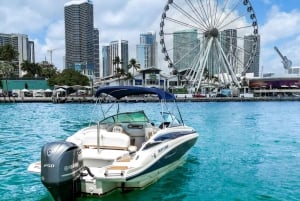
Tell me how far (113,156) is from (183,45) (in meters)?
67.7

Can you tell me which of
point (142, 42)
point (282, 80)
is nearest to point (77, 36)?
point (142, 42)

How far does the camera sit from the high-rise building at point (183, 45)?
73094mm

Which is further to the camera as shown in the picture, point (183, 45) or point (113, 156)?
point (183, 45)

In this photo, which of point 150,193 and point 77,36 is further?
point 77,36

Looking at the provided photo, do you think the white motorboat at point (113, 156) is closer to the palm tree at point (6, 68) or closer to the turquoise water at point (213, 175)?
the turquoise water at point (213, 175)

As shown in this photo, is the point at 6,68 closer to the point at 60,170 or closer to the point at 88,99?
→ the point at 88,99

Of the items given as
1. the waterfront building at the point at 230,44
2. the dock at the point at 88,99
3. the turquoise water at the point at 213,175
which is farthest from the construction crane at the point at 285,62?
the turquoise water at the point at 213,175

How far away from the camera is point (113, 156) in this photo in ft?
28.2

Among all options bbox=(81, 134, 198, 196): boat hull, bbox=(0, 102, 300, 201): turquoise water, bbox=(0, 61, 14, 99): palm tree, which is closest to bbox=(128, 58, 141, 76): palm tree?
bbox=(0, 61, 14, 99): palm tree

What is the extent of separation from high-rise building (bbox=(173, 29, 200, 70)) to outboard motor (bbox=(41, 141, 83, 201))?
6676cm

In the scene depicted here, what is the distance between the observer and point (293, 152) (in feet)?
52.3

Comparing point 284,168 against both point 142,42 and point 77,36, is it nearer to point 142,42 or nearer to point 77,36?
point 142,42

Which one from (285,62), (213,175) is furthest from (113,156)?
(285,62)

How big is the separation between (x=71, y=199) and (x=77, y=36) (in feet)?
646
